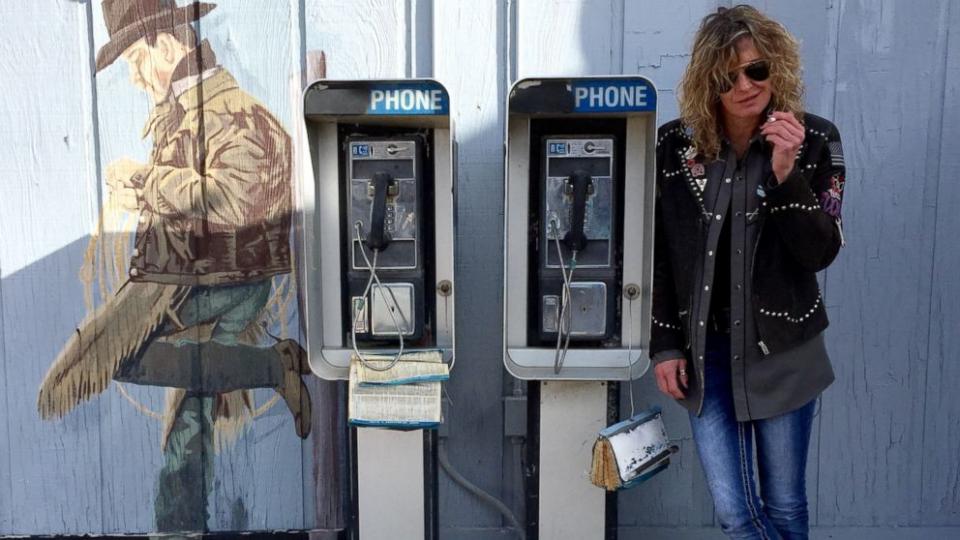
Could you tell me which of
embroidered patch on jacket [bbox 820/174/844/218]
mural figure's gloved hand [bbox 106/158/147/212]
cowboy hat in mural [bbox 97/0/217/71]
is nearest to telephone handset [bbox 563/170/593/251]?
embroidered patch on jacket [bbox 820/174/844/218]

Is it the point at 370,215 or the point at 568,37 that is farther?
the point at 568,37

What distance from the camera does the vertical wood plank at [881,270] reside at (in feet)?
8.76

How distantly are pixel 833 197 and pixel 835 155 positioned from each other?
0.35ft

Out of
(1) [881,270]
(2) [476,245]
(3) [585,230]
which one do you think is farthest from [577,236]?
(1) [881,270]

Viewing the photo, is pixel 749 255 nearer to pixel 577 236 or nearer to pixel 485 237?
pixel 577 236

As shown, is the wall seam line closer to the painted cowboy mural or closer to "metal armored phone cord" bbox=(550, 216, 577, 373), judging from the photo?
"metal armored phone cord" bbox=(550, 216, 577, 373)

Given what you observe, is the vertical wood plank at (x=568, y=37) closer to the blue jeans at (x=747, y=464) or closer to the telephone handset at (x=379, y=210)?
the telephone handset at (x=379, y=210)

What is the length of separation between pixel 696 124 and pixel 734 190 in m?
0.19

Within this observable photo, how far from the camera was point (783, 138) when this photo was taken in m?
1.77

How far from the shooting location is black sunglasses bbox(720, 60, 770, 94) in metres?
1.84

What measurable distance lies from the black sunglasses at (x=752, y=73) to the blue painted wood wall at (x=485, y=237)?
2.81ft

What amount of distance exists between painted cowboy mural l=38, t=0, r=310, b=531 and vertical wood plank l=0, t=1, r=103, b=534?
0.08 m

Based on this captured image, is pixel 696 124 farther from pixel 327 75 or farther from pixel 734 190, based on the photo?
pixel 327 75

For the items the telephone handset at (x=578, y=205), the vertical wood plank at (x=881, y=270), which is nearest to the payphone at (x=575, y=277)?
the telephone handset at (x=578, y=205)
